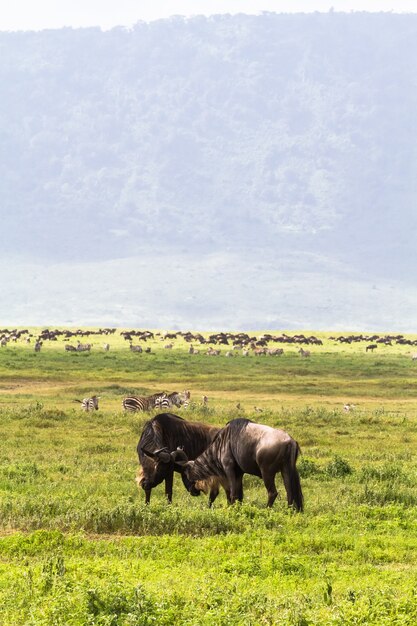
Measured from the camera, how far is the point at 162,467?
17.1 metres

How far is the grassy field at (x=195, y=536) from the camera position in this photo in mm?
10555

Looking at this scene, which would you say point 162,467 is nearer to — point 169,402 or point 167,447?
point 167,447

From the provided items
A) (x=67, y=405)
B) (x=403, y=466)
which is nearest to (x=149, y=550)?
(x=403, y=466)

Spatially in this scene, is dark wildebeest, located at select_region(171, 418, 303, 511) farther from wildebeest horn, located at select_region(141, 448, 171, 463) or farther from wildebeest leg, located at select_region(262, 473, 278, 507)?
wildebeest horn, located at select_region(141, 448, 171, 463)

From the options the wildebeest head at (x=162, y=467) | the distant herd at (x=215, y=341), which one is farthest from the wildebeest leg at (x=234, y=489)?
the distant herd at (x=215, y=341)

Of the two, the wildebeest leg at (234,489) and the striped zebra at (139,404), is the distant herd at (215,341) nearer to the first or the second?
the striped zebra at (139,404)

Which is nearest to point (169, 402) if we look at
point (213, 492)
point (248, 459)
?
point (213, 492)

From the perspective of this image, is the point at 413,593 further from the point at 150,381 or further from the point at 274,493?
the point at 150,381

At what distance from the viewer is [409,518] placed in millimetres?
16375

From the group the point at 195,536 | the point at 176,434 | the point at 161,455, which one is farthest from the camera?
the point at 176,434

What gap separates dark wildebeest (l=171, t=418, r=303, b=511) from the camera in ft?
53.8

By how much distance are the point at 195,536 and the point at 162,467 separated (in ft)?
8.38

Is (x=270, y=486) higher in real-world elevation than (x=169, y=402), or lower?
lower

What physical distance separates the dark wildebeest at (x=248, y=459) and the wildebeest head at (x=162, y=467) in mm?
→ 29
